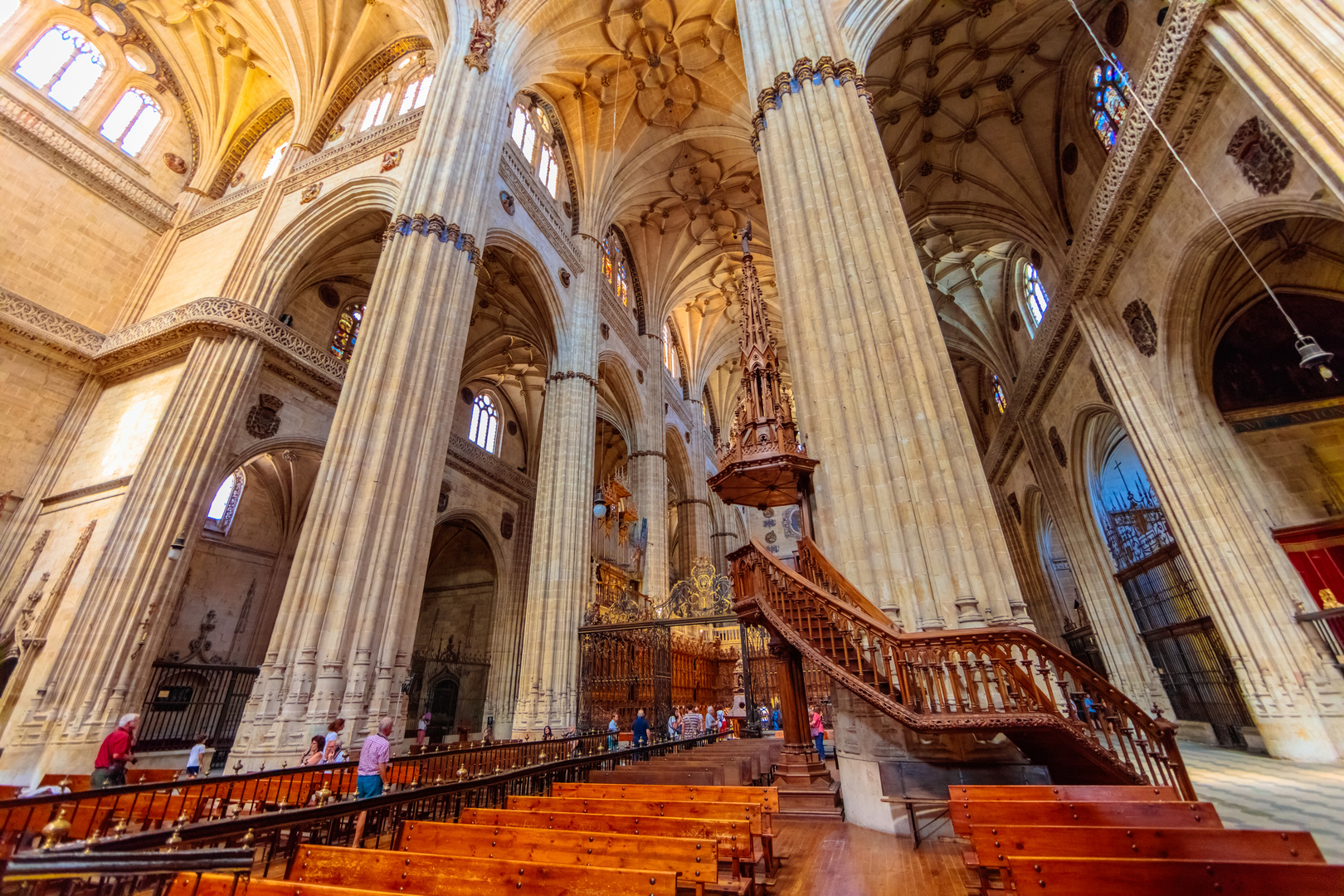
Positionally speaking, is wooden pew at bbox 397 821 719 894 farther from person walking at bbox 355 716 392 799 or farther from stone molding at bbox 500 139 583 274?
stone molding at bbox 500 139 583 274

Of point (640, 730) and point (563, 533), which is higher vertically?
point (563, 533)

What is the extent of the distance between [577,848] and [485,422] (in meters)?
21.0

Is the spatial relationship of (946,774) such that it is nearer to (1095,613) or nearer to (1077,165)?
(1095,613)

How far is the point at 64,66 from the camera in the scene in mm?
13938

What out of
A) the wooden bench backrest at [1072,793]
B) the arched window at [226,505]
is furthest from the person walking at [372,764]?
the arched window at [226,505]

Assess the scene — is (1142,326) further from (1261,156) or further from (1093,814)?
(1093,814)

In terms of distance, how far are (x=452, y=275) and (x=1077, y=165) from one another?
14798mm

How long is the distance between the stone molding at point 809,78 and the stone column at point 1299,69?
14.9 feet

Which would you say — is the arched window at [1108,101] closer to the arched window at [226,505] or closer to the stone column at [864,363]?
the stone column at [864,363]

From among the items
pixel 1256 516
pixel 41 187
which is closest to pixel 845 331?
pixel 1256 516

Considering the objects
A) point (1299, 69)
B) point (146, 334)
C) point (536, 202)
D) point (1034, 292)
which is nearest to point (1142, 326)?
point (1299, 69)

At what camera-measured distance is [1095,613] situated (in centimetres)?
1445

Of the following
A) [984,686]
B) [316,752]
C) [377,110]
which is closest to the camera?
[984,686]

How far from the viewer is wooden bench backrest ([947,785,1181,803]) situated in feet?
11.0
